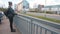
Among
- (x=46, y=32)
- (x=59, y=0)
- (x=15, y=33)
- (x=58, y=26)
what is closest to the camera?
(x=58, y=26)

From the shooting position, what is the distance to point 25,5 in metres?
22.3

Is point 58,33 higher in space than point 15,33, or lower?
higher

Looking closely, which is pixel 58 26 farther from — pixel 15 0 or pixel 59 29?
pixel 15 0

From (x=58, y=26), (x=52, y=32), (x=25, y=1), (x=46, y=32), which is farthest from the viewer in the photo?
(x=25, y=1)

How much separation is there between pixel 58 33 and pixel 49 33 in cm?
52

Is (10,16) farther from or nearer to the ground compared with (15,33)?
farther from the ground

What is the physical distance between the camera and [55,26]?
261cm

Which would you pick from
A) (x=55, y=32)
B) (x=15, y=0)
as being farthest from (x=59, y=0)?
(x=15, y=0)

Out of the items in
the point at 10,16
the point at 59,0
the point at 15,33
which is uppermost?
the point at 59,0

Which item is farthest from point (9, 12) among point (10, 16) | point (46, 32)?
point (46, 32)

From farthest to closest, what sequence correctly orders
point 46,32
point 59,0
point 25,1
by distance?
point 25,1
point 59,0
point 46,32

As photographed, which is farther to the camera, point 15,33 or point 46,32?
point 15,33

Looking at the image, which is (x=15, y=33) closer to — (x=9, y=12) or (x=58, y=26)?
(x=9, y=12)

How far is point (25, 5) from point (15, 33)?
1251cm
